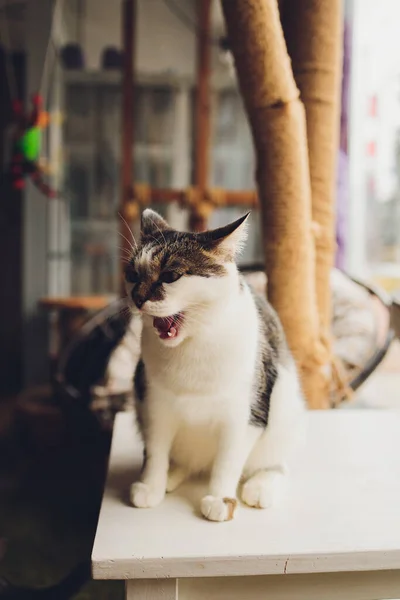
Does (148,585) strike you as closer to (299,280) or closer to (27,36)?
(299,280)

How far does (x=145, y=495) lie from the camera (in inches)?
22.3

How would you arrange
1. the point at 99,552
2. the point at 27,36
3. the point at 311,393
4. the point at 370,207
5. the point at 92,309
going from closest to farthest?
the point at 99,552 → the point at 311,393 → the point at 27,36 → the point at 92,309 → the point at 370,207

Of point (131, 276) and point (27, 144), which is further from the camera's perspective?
point (27, 144)

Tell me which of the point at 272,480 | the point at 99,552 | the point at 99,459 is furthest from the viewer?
the point at 99,459

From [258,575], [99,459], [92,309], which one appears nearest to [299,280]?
[258,575]

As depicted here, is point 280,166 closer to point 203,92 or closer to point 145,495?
point 145,495

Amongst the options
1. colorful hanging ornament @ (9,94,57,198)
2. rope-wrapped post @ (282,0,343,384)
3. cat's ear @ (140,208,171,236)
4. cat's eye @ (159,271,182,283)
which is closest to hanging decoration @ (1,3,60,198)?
colorful hanging ornament @ (9,94,57,198)

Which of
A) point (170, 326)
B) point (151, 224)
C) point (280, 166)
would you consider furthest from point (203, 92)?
point (170, 326)

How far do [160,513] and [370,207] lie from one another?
7.19 ft

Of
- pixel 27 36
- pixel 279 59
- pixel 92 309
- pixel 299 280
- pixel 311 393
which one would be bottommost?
pixel 92 309

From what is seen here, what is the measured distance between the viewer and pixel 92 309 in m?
2.31

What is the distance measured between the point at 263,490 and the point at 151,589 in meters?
0.16

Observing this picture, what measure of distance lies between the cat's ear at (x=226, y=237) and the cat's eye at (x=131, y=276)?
71mm

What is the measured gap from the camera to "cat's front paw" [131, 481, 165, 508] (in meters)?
0.56
